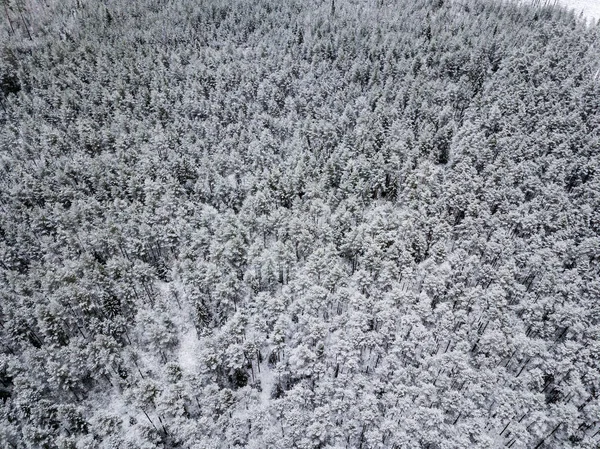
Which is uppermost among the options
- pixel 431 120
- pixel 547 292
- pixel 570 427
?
pixel 431 120

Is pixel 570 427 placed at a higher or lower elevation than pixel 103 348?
higher

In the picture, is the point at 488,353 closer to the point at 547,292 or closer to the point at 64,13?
the point at 547,292

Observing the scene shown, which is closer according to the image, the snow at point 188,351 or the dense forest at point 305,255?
the dense forest at point 305,255

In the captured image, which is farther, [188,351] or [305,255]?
[305,255]

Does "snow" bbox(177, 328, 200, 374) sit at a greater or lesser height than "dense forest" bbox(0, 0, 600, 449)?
lesser

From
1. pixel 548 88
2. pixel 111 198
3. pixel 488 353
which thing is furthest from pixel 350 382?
pixel 548 88

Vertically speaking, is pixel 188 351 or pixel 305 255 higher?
pixel 305 255

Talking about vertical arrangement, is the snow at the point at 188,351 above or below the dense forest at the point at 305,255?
below

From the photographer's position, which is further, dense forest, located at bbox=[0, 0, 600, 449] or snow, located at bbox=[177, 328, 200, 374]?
snow, located at bbox=[177, 328, 200, 374]
